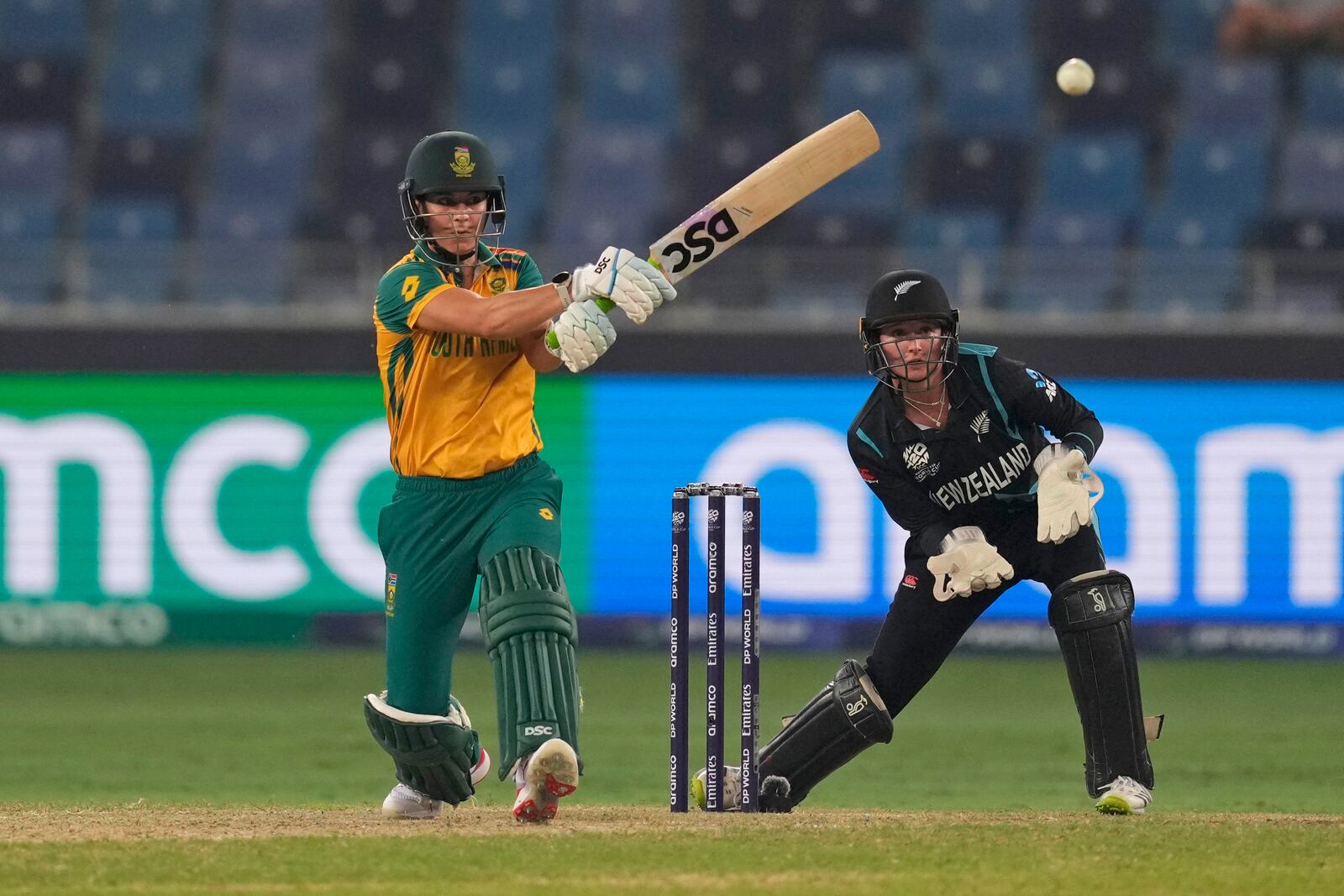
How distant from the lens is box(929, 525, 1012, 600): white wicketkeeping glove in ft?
19.8

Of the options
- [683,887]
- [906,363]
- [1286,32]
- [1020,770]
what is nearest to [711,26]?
[1286,32]

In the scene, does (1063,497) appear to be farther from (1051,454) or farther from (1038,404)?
(1038,404)

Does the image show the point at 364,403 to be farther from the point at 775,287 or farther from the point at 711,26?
the point at 711,26

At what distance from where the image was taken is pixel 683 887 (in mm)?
4855

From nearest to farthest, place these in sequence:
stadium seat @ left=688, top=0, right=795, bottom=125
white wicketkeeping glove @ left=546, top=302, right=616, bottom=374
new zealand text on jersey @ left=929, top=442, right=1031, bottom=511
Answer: white wicketkeeping glove @ left=546, top=302, right=616, bottom=374 < new zealand text on jersey @ left=929, top=442, right=1031, bottom=511 < stadium seat @ left=688, top=0, right=795, bottom=125

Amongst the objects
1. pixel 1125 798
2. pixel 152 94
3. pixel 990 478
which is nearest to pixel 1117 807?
pixel 1125 798

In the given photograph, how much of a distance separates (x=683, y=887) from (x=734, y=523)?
28.9ft

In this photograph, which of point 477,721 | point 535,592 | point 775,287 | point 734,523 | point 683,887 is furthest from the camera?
point 734,523

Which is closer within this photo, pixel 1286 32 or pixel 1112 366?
pixel 1112 366

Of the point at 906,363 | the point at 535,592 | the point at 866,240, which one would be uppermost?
the point at 866,240

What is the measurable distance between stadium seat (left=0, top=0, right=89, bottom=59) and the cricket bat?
12.5 m

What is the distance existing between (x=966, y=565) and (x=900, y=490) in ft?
1.25

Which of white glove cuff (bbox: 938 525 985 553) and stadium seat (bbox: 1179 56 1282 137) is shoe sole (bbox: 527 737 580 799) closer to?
white glove cuff (bbox: 938 525 985 553)

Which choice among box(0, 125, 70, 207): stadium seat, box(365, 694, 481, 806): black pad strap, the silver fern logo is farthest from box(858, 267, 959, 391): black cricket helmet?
box(0, 125, 70, 207): stadium seat
